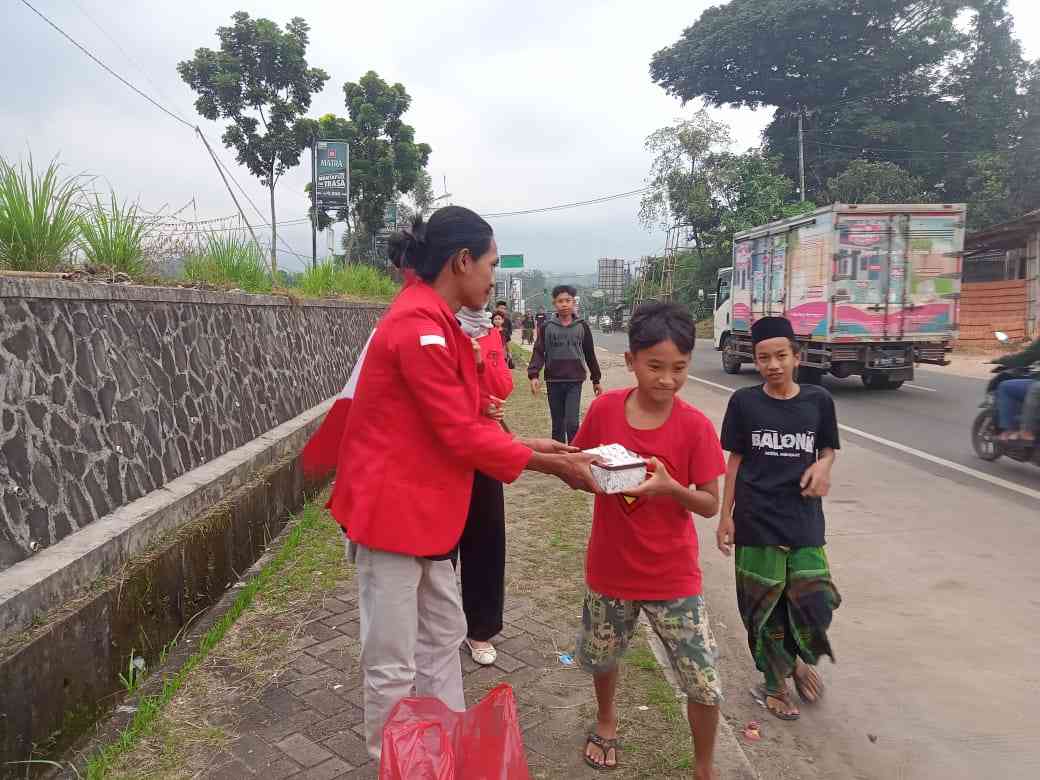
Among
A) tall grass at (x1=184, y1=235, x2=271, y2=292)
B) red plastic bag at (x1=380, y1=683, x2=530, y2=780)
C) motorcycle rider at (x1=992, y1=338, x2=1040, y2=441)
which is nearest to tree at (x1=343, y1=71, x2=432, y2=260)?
tall grass at (x1=184, y1=235, x2=271, y2=292)

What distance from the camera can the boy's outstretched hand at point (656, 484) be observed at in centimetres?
230

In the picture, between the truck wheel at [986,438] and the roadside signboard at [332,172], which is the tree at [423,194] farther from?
the truck wheel at [986,438]

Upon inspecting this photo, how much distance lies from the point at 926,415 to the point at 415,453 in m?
10.9

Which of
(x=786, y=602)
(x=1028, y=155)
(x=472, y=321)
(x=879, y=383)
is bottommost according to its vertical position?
(x=879, y=383)

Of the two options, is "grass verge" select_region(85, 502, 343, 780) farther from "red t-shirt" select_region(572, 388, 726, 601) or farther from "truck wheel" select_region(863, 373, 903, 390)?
"truck wheel" select_region(863, 373, 903, 390)

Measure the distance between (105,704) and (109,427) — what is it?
136 cm

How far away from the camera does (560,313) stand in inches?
284

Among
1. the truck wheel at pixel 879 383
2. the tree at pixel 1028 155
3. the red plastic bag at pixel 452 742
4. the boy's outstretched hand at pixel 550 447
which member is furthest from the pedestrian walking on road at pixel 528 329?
the red plastic bag at pixel 452 742

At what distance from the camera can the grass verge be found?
8.75 feet

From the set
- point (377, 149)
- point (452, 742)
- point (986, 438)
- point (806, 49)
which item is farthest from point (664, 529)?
point (806, 49)

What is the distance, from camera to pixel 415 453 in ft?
7.25

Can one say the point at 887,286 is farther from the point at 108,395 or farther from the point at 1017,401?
the point at 108,395

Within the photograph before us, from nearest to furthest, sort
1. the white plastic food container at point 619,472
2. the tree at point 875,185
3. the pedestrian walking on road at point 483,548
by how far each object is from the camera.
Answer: the white plastic food container at point 619,472 < the pedestrian walking on road at point 483,548 < the tree at point 875,185

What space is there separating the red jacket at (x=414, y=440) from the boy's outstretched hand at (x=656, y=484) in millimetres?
351
